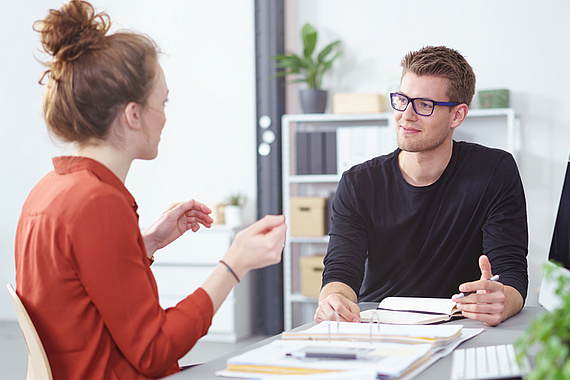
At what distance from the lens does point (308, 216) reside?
412cm

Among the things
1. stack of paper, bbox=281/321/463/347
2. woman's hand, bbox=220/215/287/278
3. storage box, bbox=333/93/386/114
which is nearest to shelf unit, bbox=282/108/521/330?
storage box, bbox=333/93/386/114

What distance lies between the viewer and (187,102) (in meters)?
4.68

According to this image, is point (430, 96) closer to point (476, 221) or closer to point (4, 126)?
point (476, 221)

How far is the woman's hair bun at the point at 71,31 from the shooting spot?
120 centimetres

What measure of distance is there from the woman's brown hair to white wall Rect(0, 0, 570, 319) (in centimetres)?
311

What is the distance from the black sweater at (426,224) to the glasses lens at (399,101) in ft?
0.82

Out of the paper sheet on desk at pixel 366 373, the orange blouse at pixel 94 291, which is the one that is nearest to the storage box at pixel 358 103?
the paper sheet on desk at pixel 366 373

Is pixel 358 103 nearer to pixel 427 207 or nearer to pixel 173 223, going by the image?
pixel 427 207

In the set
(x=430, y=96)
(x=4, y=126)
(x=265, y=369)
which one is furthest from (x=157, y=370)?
(x=4, y=126)

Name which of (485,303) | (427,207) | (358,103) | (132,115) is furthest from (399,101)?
(358,103)

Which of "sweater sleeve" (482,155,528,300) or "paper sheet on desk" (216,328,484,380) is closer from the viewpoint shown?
"paper sheet on desk" (216,328,484,380)

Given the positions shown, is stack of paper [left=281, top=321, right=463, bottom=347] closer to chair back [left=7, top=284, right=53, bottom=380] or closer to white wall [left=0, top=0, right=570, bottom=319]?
chair back [left=7, top=284, right=53, bottom=380]

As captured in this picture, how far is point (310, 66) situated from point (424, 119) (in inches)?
85.8

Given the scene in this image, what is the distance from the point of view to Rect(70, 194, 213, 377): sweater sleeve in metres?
1.08
